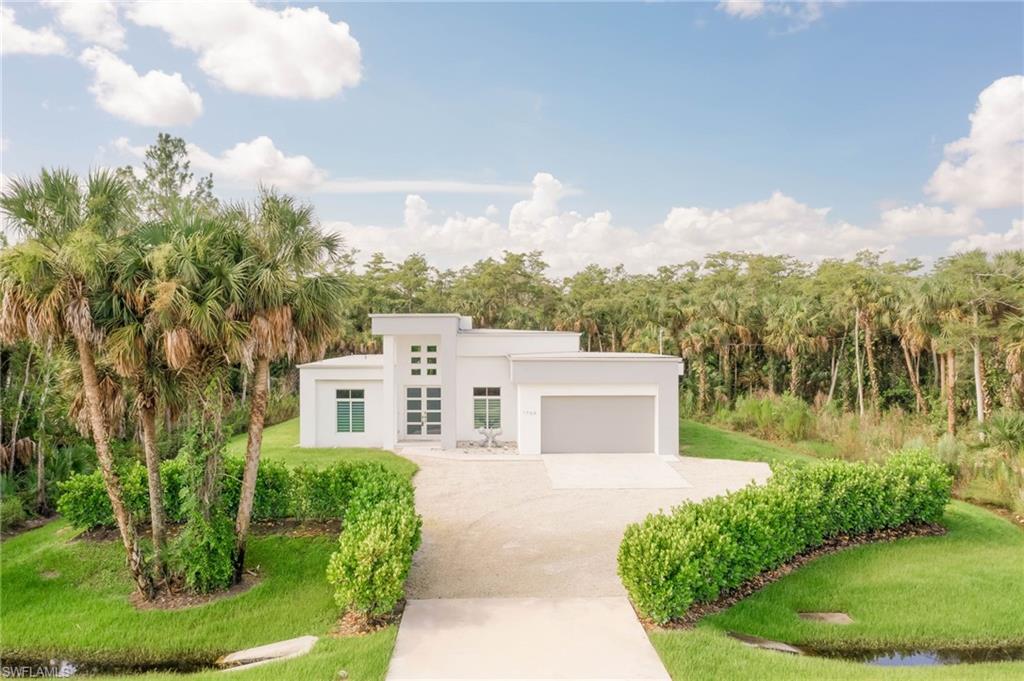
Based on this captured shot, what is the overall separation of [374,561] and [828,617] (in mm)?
6581

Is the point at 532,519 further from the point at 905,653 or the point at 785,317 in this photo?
the point at 785,317

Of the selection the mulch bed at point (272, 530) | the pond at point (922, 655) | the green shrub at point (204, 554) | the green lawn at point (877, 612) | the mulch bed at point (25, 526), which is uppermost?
the green shrub at point (204, 554)

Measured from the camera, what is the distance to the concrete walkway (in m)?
6.93

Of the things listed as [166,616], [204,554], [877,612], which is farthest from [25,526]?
[877,612]

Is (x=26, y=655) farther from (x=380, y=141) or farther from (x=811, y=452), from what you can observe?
(x=811, y=452)

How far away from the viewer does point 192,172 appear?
1305 inches

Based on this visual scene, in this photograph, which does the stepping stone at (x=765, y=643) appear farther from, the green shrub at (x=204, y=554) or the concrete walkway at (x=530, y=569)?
the green shrub at (x=204, y=554)

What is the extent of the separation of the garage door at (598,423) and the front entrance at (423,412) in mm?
4345

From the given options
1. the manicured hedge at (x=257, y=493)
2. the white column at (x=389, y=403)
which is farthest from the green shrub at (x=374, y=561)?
the white column at (x=389, y=403)

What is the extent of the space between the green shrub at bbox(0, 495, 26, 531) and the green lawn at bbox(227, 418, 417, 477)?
186 inches

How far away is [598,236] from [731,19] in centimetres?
3107

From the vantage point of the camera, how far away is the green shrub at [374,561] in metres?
7.81

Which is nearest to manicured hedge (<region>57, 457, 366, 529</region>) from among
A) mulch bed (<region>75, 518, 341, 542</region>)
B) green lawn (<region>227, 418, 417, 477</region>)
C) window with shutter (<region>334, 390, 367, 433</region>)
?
mulch bed (<region>75, 518, 341, 542</region>)

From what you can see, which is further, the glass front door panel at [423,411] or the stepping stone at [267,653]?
the glass front door panel at [423,411]
